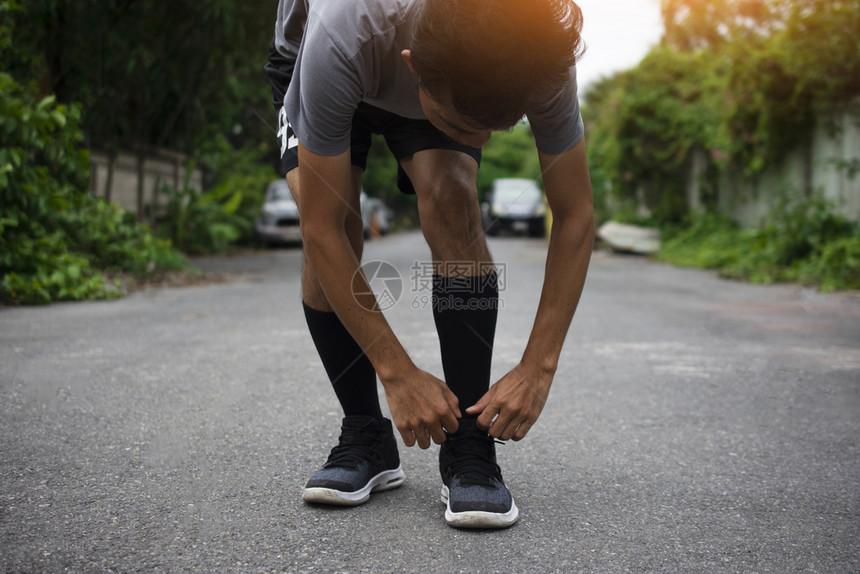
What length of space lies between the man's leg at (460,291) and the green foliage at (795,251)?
6.03 m

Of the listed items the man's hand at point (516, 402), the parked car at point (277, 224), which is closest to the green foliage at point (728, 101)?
the parked car at point (277, 224)

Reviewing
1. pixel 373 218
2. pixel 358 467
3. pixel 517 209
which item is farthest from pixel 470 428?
pixel 517 209

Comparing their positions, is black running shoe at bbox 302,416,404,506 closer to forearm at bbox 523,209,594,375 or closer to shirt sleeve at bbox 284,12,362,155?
forearm at bbox 523,209,594,375

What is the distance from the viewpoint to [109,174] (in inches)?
352

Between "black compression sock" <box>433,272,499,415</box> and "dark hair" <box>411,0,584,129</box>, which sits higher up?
"dark hair" <box>411,0,584,129</box>

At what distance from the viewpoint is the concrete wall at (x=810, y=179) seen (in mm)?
8336

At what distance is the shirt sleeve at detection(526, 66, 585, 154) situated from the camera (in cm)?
147

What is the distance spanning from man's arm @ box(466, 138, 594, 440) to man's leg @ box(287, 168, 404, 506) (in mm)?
360

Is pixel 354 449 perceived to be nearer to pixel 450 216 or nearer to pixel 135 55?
pixel 450 216

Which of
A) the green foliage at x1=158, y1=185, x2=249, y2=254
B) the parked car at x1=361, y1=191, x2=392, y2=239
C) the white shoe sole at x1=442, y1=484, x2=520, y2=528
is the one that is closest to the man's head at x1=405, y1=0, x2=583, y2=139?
the white shoe sole at x1=442, y1=484, x2=520, y2=528

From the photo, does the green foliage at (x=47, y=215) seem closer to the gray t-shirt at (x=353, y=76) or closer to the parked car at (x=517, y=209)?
the gray t-shirt at (x=353, y=76)

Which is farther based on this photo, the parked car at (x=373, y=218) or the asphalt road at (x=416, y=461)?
the parked car at (x=373, y=218)

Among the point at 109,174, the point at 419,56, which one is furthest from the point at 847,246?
the point at 109,174

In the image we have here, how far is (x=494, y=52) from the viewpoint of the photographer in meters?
1.27
